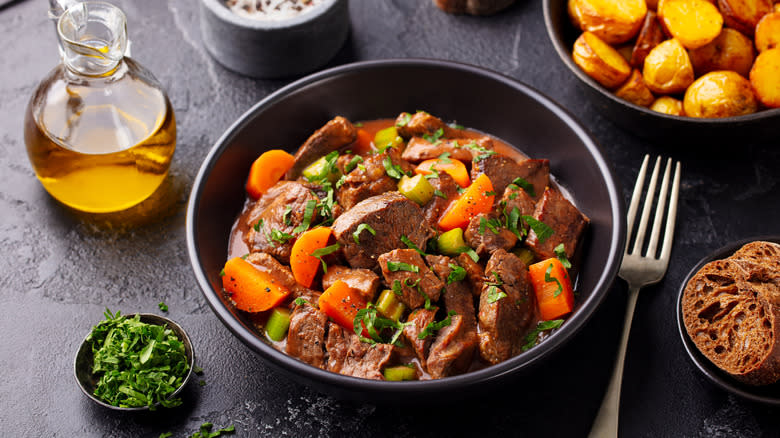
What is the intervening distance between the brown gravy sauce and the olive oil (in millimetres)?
545

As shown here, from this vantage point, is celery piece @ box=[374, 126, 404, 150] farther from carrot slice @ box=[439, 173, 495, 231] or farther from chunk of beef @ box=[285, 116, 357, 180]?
carrot slice @ box=[439, 173, 495, 231]

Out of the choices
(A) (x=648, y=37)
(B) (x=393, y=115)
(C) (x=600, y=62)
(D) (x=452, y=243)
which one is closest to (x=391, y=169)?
(D) (x=452, y=243)

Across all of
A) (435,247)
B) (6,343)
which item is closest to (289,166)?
(435,247)

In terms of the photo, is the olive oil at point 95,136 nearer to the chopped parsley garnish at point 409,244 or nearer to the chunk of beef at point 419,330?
the chopped parsley garnish at point 409,244

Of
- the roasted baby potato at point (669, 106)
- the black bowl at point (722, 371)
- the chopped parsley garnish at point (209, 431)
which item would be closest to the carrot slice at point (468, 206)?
the black bowl at point (722, 371)

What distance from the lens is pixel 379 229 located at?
3.24 m

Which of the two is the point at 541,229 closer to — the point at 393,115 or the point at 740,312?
the point at 740,312

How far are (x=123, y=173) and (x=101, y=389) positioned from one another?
1.07 meters

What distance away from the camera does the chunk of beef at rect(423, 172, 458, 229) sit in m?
3.43

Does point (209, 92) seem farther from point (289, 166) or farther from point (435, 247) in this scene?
point (435, 247)

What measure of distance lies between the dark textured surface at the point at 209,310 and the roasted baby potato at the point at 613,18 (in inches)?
21.1

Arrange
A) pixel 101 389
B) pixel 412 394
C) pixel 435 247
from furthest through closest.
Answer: pixel 435 247 < pixel 101 389 < pixel 412 394

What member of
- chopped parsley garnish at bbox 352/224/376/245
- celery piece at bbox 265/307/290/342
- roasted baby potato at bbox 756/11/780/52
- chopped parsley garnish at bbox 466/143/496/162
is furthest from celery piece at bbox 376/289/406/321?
roasted baby potato at bbox 756/11/780/52

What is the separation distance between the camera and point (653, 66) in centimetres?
373
